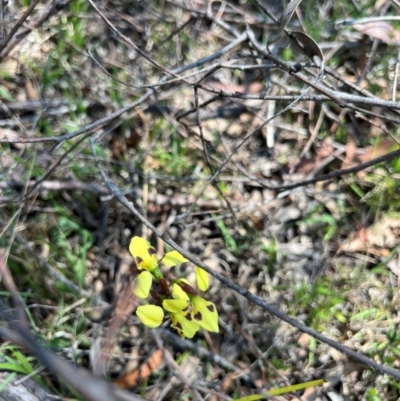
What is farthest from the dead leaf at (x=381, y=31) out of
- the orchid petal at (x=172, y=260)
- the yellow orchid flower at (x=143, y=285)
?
the yellow orchid flower at (x=143, y=285)

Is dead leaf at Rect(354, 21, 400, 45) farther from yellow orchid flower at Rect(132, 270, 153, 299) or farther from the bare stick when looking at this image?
yellow orchid flower at Rect(132, 270, 153, 299)

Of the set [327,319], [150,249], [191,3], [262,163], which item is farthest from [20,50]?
[327,319]

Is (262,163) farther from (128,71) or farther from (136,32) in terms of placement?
(136,32)

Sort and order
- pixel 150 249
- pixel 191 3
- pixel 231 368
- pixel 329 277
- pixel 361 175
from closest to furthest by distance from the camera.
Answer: pixel 150 249, pixel 231 368, pixel 329 277, pixel 361 175, pixel 191 3

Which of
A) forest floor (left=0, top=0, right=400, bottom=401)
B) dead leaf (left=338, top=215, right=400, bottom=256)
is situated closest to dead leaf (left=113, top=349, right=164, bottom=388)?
forest floor (left=0, top=0, right=400, bottom=401)

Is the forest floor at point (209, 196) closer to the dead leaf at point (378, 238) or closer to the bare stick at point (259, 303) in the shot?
the dead leaf at point (378, 238)

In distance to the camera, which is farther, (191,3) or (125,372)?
(191,3)
